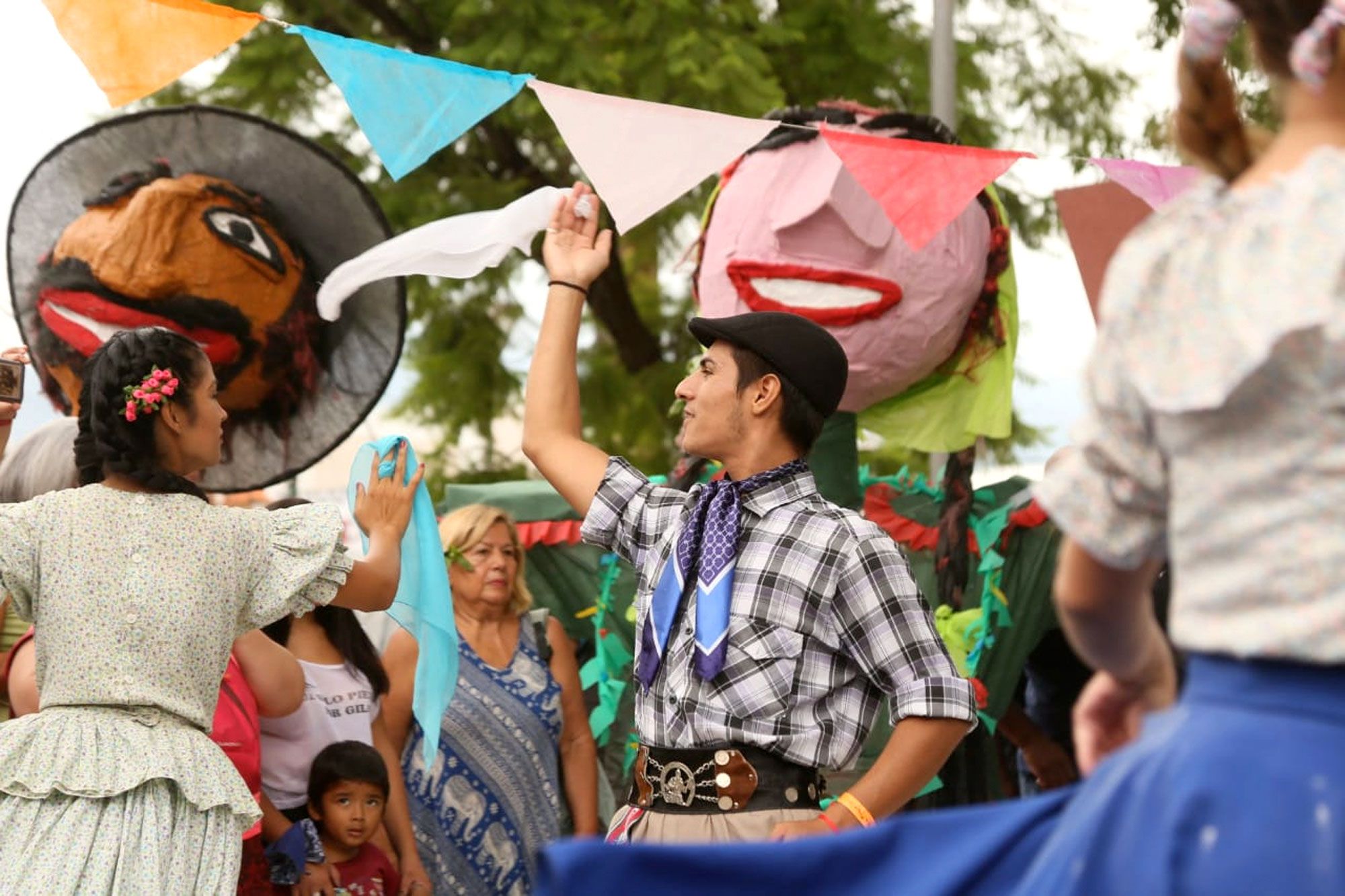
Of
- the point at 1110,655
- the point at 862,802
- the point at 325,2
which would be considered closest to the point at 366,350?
the point at 862,802

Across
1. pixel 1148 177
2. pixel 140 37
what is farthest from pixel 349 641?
pixel 1148 177

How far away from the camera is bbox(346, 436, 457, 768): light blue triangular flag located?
3.86m

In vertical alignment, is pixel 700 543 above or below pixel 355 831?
above

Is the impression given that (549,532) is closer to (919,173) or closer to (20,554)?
(919,173)

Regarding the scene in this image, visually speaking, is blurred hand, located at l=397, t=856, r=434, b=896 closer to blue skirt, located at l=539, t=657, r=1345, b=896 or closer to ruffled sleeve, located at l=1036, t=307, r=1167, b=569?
blue skirt, located at l=539, t=657, r=1345, b=896

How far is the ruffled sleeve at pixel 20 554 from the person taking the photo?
Result: 3109mm

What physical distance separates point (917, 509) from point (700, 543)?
2130mm

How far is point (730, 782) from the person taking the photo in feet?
9.88

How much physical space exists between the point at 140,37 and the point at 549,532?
2.36 m

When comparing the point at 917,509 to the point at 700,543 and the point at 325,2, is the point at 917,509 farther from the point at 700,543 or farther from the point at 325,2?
the point at 325,2

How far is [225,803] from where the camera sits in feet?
10.4

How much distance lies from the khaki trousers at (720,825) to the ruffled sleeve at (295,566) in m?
0.77

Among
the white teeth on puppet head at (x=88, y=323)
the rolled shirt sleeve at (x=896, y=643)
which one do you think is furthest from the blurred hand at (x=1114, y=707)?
the white teeth on puppet head at (x=88, y=323)

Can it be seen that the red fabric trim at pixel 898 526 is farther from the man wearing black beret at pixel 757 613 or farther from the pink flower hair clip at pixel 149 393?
the pink flower hair clip at pixel 149 393
